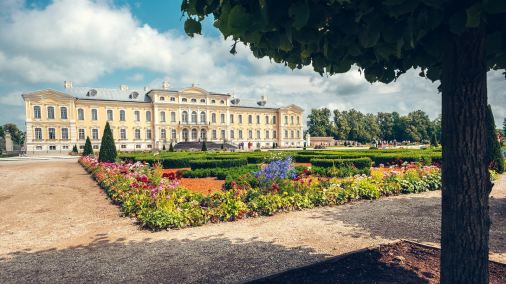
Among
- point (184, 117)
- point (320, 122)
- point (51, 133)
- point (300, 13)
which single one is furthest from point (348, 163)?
point (320, 122)

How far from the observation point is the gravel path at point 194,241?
140 inches

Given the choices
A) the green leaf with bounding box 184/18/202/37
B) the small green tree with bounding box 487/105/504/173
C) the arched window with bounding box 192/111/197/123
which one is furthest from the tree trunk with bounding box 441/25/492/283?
the arched window with bounding box 192/111/197/123

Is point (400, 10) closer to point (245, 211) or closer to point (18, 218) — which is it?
point (245, 211)

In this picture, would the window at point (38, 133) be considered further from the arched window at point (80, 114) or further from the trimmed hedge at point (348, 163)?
the trimmed hedge at point (348, 163)

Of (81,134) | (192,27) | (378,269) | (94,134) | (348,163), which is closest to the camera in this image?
(192,27)

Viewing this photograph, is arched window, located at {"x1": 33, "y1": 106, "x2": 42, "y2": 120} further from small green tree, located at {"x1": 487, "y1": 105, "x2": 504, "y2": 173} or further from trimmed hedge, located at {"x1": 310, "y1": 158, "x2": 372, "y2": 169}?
small green tree, located at {"x1": 487, "y1": 105, "x2": 504, "y2": 173}

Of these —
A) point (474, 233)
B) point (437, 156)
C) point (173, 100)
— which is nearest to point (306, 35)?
point (474, 233)

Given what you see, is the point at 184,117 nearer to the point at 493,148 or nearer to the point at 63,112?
the point at 63,112

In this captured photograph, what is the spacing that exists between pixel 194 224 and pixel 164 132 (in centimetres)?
4799

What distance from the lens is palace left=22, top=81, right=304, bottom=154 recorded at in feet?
142

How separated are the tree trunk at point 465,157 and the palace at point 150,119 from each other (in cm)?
4538

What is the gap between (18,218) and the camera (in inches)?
251

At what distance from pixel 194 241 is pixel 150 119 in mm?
49145

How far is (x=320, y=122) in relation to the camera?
222 ft
